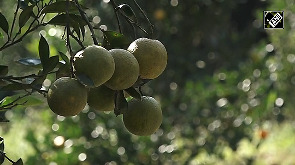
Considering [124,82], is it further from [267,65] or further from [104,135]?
[267,65]

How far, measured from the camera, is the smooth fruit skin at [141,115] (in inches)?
26.5

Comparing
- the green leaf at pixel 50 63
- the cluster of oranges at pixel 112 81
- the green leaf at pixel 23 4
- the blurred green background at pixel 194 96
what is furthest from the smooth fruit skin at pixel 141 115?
the blurred green background at pixel 194 96

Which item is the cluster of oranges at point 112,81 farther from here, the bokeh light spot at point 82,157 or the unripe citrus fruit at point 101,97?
the bokeh light spot at point 82,157

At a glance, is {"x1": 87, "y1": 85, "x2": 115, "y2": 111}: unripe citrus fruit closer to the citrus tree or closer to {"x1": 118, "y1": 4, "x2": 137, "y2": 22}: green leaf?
the citrus tree

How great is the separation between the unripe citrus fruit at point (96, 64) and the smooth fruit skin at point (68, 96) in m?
0.02

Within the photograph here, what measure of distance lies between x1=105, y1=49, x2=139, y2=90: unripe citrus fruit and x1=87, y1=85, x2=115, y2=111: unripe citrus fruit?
1.0 inches

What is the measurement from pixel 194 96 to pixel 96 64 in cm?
183

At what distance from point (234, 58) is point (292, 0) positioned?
52cm

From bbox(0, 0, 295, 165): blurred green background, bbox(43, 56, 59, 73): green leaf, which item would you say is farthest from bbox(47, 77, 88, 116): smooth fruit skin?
bbox(0, 0, 295, 165): blurred green background

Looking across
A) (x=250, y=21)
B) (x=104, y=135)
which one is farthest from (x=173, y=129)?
(x=250, y=21)

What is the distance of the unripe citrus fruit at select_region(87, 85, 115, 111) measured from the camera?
2.16 feet

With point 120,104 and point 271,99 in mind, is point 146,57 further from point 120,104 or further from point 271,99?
point 271,99

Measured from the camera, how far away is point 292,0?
9.68ft

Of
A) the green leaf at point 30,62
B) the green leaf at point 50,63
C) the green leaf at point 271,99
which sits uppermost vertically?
the green leaf at point 50,63
